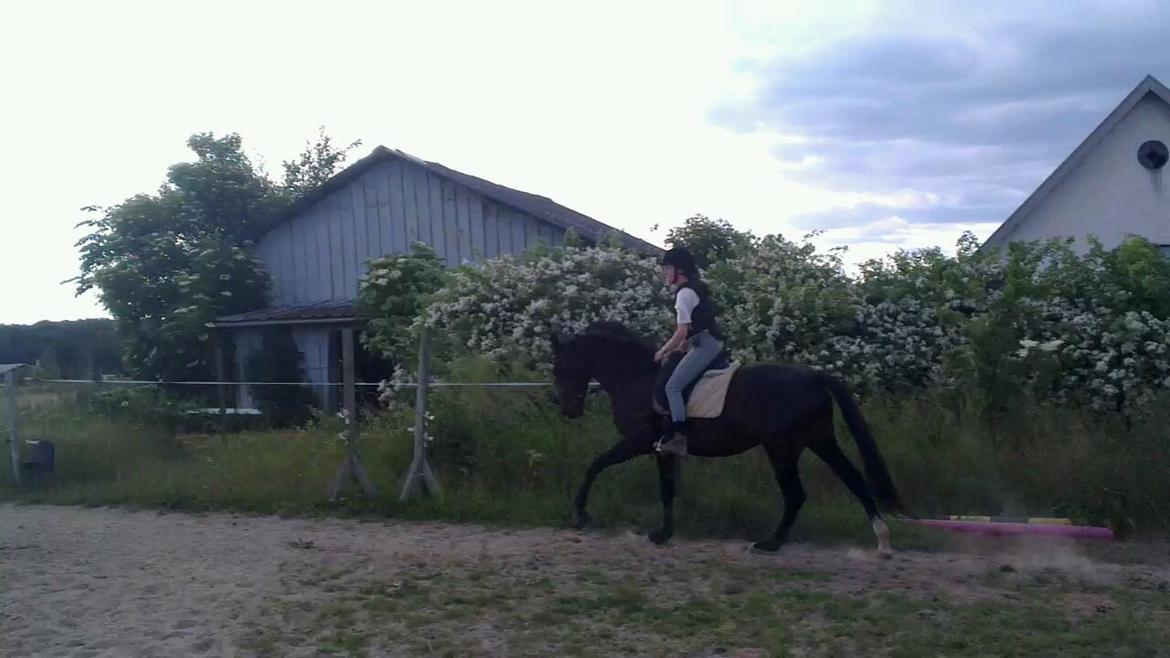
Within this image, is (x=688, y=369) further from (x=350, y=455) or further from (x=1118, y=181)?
(x=1118, y=181)

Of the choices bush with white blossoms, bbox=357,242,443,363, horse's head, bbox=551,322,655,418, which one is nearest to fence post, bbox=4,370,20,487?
bush with white blossoms, bbox=357,242,443,363

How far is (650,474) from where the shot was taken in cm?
1128

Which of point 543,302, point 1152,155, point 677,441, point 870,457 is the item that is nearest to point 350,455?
point 543,302

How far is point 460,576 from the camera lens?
8.70 meters

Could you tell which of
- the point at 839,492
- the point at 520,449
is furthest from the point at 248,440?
the point at 839,492

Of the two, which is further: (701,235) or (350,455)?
(701,235)

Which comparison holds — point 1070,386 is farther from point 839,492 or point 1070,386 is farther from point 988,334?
point 839,492

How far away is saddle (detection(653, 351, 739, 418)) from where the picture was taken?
31.0ft

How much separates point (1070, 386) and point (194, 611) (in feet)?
31.2

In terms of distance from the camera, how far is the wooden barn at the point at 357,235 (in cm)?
2270

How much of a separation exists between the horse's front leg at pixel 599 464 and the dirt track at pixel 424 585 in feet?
0.72

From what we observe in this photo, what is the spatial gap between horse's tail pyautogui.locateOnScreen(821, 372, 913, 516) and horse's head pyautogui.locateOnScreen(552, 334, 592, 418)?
2.49m

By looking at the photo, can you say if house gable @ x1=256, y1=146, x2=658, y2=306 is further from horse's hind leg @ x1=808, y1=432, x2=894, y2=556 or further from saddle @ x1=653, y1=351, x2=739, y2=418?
horse's hind leg @ x1=808, y1=432, x2=894, y2=556

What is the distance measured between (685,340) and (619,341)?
87 centimetres
